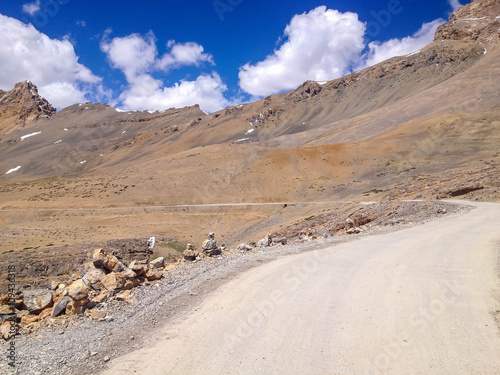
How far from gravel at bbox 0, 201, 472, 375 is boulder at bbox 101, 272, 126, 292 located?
37cm

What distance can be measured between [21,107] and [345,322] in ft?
702

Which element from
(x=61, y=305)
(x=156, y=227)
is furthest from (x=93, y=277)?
(x=156, y=227)

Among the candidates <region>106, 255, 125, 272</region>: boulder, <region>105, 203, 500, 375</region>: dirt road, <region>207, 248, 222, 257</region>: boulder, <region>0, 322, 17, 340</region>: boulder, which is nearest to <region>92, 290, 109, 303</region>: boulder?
<region>106, 255, 125, 272</region>: boulder

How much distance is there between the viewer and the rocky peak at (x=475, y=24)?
106 meters

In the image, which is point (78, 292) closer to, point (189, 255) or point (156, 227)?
point (189, 255)

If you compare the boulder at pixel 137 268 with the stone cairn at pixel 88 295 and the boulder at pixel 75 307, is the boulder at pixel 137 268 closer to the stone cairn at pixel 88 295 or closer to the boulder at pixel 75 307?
the stone cairn at pixel 88 295

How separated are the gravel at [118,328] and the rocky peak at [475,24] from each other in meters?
125

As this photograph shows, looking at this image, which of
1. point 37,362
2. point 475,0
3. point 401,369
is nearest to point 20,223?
point 37,362

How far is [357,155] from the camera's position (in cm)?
5116

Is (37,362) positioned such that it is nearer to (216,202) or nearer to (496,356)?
(496,356)

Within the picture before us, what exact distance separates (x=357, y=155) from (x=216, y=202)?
23372mm

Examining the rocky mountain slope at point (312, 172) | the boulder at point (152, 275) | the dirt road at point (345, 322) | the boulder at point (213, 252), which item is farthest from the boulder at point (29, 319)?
the rocky mountain slope at point (312, 172)

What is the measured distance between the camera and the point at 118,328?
21.0 ft

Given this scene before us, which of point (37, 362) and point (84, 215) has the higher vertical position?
point (84, 215)
